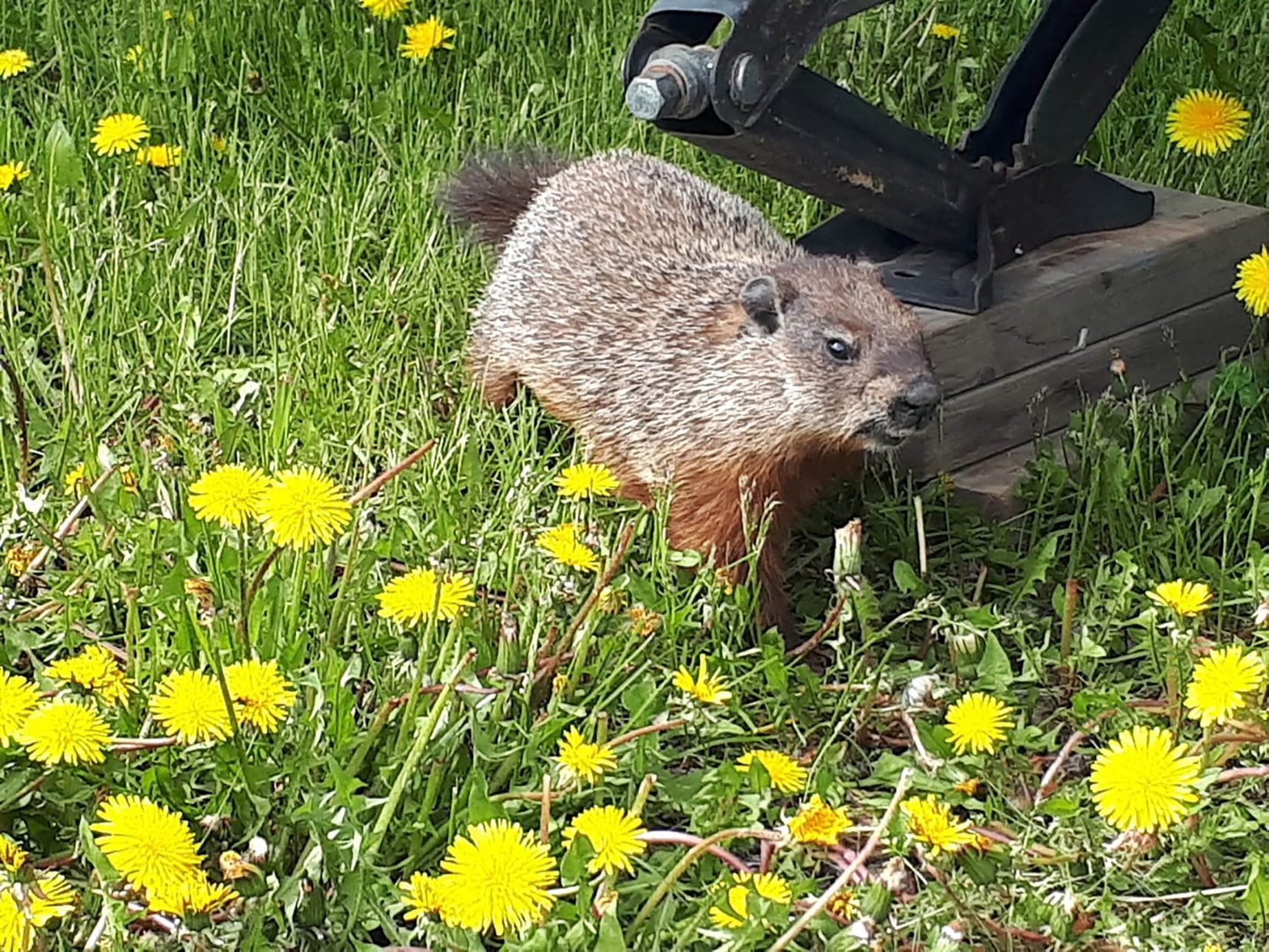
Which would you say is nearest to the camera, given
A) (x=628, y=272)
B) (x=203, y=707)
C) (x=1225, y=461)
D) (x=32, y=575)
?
(x=203, y=707)

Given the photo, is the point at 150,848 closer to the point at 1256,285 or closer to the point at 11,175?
the point at 1256,285

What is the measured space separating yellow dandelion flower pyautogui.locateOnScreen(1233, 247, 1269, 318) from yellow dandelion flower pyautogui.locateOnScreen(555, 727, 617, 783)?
1659mm

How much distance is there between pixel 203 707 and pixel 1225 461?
1878mm

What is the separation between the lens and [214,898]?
175 centimetres

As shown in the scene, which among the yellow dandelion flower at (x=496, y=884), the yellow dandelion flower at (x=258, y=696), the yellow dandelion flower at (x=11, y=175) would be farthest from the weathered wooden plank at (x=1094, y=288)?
the yellow dandelion flower at (x=11, y=175)

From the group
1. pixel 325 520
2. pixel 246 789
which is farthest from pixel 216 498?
pixel 246 789

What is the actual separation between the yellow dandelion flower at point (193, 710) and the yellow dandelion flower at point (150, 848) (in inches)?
7.7

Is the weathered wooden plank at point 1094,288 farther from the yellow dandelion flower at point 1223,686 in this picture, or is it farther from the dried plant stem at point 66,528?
the dried plant stem at point 66,528

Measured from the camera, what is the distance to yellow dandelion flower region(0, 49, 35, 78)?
422 cm

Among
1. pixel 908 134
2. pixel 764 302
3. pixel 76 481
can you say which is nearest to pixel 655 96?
pixel 764 302

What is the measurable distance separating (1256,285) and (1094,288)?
0.96 feet

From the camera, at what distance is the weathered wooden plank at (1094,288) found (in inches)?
123

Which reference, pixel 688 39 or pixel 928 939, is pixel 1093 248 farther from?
pixel 928 939

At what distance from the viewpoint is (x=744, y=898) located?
6.13 ft
